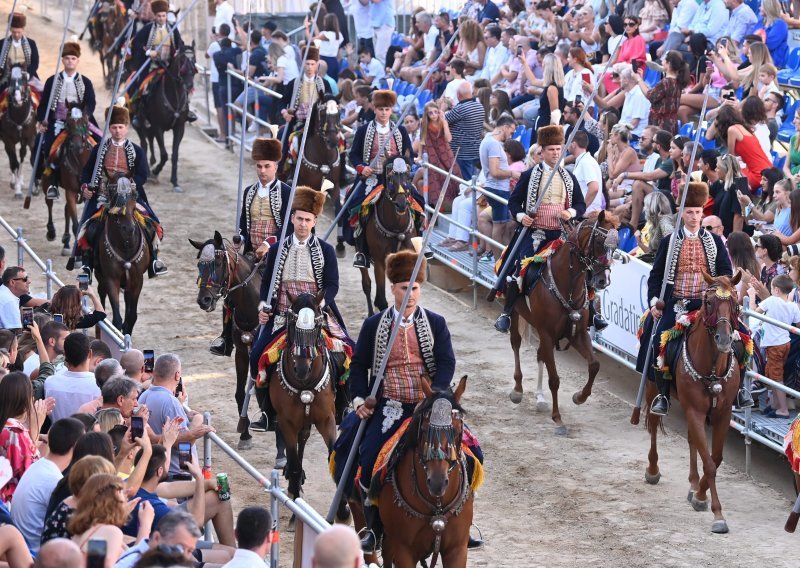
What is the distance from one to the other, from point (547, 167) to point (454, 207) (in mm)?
3833

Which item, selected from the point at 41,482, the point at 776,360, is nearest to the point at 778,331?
the point at 776,360

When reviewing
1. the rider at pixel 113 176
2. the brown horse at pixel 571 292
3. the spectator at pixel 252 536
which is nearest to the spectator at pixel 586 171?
the brown horse at pixel 571 292

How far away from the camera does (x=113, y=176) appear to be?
15930 millimetres

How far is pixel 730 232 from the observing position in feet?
48.1

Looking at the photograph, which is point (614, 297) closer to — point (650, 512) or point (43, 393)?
point (650, 512)

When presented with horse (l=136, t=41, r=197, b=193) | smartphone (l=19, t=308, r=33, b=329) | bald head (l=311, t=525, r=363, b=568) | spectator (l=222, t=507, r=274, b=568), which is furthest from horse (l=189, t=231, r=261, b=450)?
horse (l=136, t=41, r=197, b=193)

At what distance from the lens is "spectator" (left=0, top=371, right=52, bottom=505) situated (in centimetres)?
899

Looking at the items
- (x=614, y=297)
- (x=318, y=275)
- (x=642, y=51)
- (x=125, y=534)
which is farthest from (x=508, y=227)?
(x=125, y=534)

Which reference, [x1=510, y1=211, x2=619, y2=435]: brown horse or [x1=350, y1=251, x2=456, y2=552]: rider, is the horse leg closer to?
[x1=510, y1=211, x2=619, y2=435]: brown horse

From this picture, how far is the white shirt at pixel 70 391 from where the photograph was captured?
10266 mm

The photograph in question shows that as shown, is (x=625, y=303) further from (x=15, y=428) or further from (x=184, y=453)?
(x=15, y=428)

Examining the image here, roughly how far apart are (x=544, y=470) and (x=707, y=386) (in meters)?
1.97

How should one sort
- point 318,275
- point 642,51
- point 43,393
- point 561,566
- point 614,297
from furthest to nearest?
point 642,51
point 614,297
point 318,275
point 561,566
point 43,393

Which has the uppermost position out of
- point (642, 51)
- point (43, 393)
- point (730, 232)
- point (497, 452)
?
point (642, 51)
